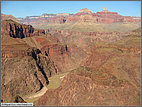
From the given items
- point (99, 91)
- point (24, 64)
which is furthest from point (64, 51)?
point (99, 91)

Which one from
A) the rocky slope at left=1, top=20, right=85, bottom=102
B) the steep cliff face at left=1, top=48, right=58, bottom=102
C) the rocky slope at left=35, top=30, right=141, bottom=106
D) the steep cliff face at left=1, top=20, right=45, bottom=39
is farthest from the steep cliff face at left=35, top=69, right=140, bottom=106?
the steep cliff face at left=1, top=20, right=45, bottom=39

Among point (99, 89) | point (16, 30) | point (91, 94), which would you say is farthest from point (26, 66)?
point (16, 30)

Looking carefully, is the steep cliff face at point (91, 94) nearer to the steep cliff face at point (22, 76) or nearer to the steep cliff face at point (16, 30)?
the steep cliff face at point (22, 76)

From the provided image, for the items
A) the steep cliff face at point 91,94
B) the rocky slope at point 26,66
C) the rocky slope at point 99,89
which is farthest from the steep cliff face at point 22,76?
the steep cliff face at point 91,94

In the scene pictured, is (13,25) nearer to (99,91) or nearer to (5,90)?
(5,90)

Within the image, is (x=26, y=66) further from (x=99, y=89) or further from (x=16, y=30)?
(x=16, y=30)

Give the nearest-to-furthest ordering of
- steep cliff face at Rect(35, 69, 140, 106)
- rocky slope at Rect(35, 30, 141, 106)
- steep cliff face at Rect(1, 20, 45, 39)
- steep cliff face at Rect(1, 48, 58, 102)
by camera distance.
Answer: steep cliff face at Rect(35, 69, 140, 106) → rocky slope at Rect(35, 30, 141, 106) → steep cliff face at Rect(1, 48, 58, 102) → steep cliff face at Rect(1, 20, 45, 39)

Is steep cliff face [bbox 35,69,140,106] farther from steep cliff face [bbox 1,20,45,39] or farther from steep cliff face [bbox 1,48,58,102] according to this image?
steep cliff face [bbox 1,20,45,39]

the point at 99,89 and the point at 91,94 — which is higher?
the point at 99,89

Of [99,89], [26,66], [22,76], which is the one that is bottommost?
[22,76]
